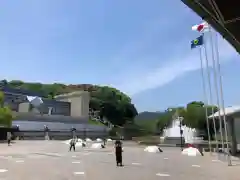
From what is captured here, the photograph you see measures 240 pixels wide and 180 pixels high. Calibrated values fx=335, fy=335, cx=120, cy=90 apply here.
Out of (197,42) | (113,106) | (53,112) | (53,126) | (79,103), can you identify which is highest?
(113,106)

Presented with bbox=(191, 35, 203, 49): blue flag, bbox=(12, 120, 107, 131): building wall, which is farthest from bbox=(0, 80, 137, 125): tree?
bbox=(191, 35, 203, 49): blue flag

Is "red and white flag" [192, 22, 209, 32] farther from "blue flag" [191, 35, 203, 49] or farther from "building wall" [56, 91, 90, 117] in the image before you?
"building wall" [56, 91, 90, 117]

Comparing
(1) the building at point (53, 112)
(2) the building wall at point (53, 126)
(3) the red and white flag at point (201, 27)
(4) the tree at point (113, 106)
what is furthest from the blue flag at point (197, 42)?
(4) the tree at point (113, 106)

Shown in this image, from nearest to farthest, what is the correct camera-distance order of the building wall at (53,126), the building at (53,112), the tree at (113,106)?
the building wall at (53,126) < the building at (53,112) < the tree at (113,106)

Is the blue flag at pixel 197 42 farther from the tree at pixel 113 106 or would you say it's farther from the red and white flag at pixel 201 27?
the tree at pixel 113 106

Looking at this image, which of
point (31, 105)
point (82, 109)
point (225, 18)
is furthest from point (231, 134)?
point (31, 105)

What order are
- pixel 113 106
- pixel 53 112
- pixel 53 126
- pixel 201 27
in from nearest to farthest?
pixel 201 27
pixel 53 126
pixel 53 112
pixel 113 106

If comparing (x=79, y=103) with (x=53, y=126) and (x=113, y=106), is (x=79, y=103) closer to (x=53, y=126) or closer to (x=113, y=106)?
(x=113, y=106)

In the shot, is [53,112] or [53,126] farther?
[53,112]

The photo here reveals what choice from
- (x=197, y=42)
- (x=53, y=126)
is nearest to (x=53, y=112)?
(x=53, y=126)

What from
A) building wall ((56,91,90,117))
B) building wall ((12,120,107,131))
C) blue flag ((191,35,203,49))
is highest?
building wall ((56,91,90,117))

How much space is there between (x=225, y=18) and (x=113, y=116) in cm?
11013

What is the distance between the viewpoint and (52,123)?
286 feet

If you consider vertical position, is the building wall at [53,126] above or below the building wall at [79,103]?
below
